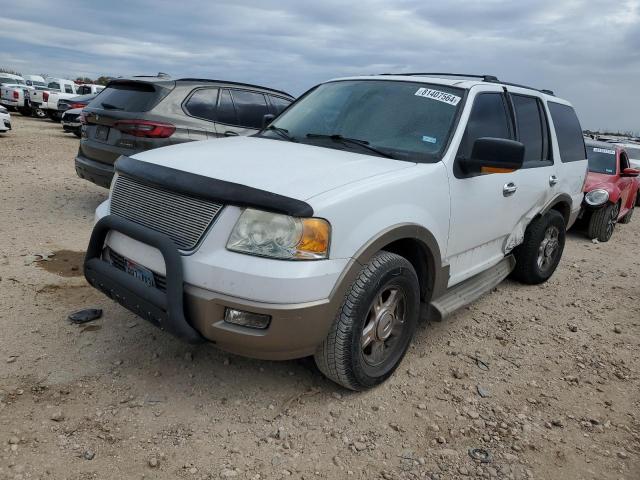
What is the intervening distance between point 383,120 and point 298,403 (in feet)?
6.42

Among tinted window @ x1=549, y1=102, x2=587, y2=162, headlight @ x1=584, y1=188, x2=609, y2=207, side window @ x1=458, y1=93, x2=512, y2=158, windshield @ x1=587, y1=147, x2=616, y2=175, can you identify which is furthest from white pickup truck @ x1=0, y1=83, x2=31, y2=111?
side window @ x1=458, y1=93, x2=512, y2=158

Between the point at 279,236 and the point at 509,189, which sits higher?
the point at 509,189

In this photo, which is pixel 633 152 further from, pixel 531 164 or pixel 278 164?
pixel 278 164

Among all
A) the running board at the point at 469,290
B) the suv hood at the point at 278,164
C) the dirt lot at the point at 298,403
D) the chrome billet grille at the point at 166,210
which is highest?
the suv hood at the point at 278,164

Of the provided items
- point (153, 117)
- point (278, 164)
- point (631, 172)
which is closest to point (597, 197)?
point (631, 172)

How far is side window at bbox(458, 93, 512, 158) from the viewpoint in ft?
11.4

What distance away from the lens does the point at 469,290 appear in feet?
12.7

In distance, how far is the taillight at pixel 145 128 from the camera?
18.6ft

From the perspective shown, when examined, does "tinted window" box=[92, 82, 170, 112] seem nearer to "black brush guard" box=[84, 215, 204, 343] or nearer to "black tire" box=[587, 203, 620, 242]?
"black brush guard" box=[84, 215, 204, 343]

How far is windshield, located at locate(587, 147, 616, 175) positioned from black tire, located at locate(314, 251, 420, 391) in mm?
7184

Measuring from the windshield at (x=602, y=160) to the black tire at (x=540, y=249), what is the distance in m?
4.28

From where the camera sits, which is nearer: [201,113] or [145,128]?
[145,128]

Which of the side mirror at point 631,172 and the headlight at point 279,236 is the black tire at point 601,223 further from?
the headlight at point 279,236

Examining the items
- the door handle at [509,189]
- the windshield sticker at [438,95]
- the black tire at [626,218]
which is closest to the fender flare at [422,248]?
the door handle at [509,189]
